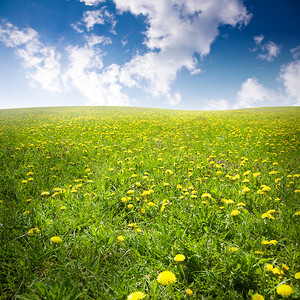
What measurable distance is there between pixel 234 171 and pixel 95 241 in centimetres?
324

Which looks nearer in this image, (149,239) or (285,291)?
(285,291)

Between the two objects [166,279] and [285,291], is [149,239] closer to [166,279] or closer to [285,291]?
[166,279]

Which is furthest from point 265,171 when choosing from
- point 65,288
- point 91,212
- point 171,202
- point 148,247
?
point 65,288

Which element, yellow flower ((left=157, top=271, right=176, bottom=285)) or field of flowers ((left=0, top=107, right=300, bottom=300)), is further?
field of flowers ((left=0, top=107, right=300, bottom=300))

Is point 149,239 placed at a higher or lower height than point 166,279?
lower

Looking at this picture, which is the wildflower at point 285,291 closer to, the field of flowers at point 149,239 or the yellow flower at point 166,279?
the field of flowers at point 149,239

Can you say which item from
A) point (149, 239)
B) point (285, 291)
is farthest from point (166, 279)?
point (285, 291)

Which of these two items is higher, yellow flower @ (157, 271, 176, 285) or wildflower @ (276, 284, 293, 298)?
yellow flower @ (157, 271, 176, 285)

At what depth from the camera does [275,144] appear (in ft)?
18.3

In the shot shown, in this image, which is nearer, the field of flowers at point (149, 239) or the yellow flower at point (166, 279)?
the yellow flower at point (166, 279)

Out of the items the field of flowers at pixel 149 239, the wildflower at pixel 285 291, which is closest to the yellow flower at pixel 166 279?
the field of flowers at pixel 149 239

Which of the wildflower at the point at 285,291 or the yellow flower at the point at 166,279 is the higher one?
the yellow flower at the point at 166,279

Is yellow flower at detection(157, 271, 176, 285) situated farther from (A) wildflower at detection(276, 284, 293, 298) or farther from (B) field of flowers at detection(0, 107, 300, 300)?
(A) wildflower at detection(276, 284, 293, 298)

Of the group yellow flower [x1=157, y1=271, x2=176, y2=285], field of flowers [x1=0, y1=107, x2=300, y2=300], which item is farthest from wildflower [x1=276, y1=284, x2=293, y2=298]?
yellow flower [x1=157, y1=271, x2=176, y2=285]
